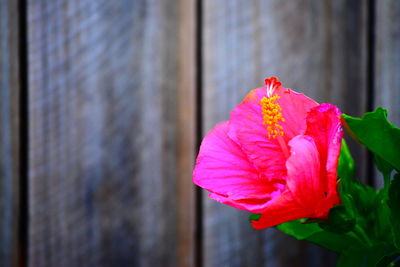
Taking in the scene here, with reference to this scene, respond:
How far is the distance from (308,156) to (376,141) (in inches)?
1.5

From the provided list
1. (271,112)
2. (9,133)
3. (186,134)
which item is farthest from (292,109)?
(9,133)

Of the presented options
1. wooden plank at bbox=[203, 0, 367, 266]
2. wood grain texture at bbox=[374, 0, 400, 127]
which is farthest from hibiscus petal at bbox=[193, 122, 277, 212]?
wood grain texture at bbox=[374, 0, 400, 127]

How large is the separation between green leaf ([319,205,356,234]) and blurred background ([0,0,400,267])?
1.44 ft

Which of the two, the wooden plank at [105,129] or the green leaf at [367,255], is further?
the wooden plank at [105,129]

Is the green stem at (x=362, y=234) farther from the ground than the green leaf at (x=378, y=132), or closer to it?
closer to it

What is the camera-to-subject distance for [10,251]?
0.67 m

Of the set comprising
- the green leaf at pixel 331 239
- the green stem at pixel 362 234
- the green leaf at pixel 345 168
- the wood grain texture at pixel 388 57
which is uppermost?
the wood grain texture at pixel 388 57

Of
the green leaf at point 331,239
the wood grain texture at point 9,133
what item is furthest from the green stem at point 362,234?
the wood grain texture at point 9,133

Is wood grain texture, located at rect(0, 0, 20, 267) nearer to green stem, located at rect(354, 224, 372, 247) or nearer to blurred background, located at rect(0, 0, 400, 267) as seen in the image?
blurred background, located at rect(0, 0, 400, 267)

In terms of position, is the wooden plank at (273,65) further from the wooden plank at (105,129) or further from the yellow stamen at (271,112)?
the yellow stamen at (271,112)

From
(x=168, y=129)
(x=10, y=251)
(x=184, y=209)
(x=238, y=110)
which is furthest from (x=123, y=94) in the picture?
(x=238, y=110)

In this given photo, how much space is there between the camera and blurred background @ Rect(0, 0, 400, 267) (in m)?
0.66

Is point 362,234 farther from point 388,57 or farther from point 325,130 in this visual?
point 388,57

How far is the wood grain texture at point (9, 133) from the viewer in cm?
65
